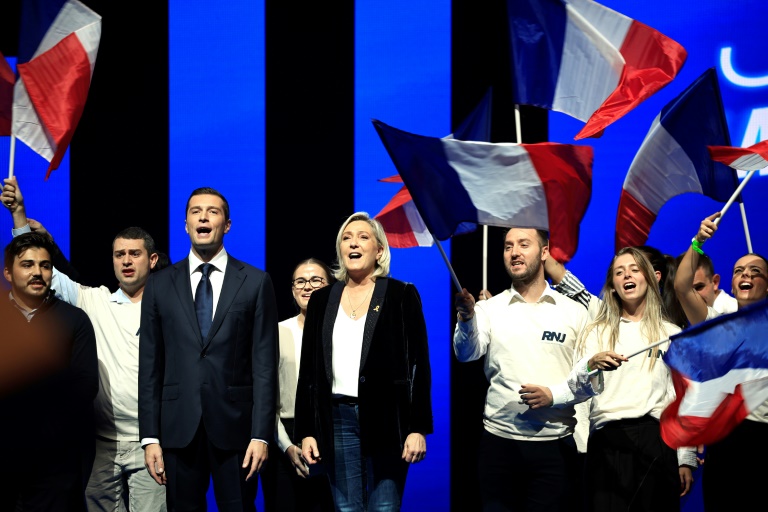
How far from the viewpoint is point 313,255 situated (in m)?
6.54

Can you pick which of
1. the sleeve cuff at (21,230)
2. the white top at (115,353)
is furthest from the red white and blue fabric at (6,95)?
the white top at (115,353)

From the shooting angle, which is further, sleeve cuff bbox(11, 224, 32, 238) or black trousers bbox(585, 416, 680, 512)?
sleeve cuff bbox(11, 224, 32, 238)

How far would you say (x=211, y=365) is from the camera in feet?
14.5

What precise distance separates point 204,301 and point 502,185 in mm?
1406

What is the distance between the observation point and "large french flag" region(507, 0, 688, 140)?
527 cm

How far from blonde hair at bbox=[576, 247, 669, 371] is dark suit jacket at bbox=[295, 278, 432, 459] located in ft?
2.72

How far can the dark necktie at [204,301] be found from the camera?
14.7 feet

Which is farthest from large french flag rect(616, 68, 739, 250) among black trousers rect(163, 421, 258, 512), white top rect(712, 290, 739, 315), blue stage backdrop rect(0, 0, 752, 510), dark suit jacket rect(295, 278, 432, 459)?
black trousers rect(163, 421, 258, 512)

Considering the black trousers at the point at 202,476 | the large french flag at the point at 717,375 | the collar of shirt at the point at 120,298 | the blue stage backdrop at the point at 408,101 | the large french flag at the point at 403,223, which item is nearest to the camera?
the large french flag at the point at 717,375

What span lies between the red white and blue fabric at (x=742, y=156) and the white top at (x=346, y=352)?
1815 millimetres

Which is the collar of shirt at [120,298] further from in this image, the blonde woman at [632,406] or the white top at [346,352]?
the blonde woman at [632,406]

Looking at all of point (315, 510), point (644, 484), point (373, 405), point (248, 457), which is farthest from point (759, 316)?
point (315, 510)

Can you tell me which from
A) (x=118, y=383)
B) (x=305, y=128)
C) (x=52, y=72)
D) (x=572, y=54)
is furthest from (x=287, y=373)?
(x=572, y=54)

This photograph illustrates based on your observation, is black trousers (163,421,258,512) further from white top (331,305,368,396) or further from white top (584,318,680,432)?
white top (584,318,680,432)
